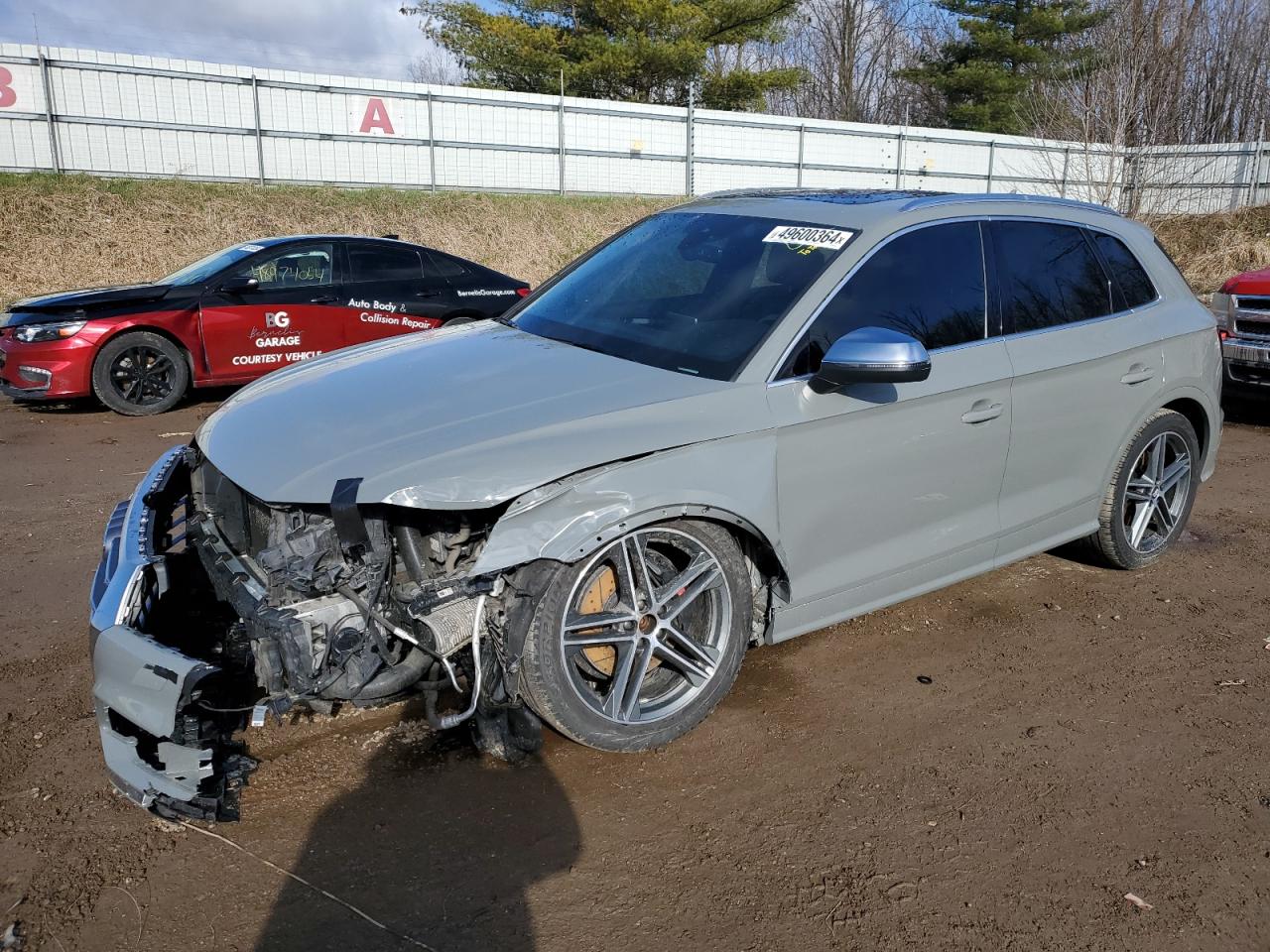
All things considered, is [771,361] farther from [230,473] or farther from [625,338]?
[230,473]

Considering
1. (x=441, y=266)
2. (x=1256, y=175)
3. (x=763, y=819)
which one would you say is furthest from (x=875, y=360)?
(x=1256, y=175)

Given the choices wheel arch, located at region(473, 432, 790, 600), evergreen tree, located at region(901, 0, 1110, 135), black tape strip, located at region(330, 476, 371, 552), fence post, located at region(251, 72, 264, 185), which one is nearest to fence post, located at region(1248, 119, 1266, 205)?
evergreen tree, located at region(901, 0, 1110, 135)

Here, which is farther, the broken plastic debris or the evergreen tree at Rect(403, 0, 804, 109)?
the evergreen tree at Rect(403, 0, 804, 109)

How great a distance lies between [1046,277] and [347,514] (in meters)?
3.13

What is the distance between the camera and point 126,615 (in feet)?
9.76

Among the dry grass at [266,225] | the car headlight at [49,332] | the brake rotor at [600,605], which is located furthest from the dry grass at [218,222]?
the brake rotor at [600,605]

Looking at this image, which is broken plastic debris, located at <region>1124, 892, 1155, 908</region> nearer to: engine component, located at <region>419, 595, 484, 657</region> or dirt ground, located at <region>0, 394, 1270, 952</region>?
dirt ground, located at <region>0, 394, 1270, 952</region>

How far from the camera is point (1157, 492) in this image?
200 inches

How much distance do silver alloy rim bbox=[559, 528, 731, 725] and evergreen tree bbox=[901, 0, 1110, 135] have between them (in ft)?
119

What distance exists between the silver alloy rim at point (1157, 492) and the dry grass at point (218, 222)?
49.3 feet

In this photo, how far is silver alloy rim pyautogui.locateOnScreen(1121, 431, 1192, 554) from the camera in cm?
500

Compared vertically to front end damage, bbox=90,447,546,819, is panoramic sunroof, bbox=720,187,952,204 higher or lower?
higher

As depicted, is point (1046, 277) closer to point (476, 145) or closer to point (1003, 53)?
point (476, 145)

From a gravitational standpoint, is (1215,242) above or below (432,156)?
below
